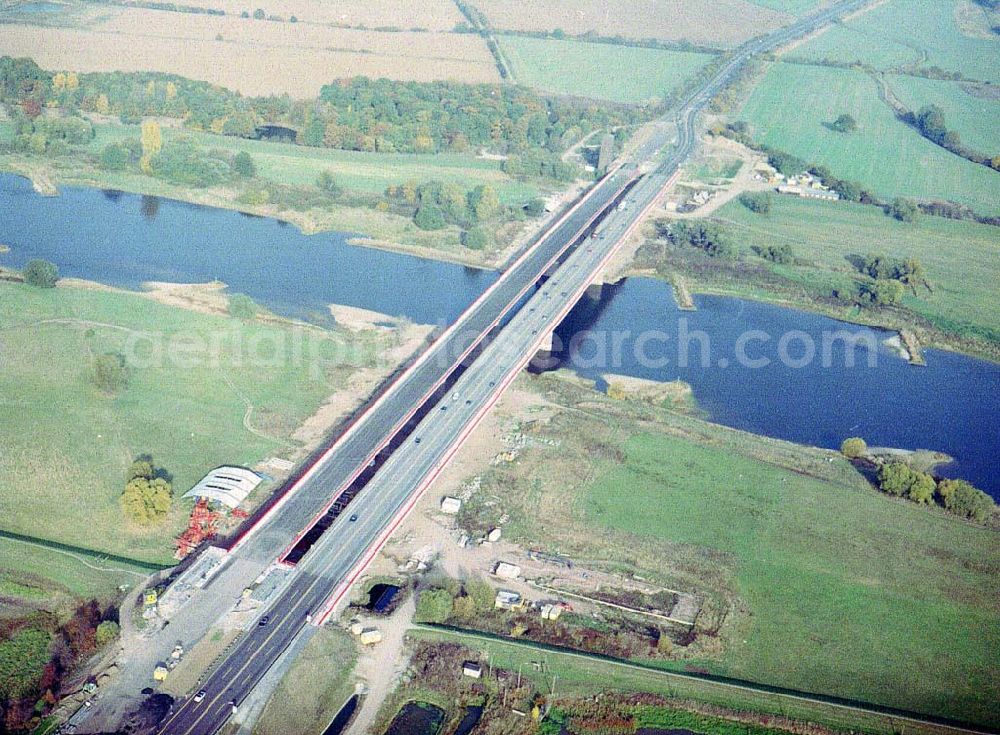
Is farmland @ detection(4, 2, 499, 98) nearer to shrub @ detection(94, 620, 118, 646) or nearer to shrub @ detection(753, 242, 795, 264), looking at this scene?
shrub @ detection(753, 242, 795, 264)

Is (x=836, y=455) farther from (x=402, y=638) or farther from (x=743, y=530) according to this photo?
(x=402, y=638)

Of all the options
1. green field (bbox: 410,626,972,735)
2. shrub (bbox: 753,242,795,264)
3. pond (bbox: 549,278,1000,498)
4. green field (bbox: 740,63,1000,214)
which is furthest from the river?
green field (bbox: 740,63,1000,214)

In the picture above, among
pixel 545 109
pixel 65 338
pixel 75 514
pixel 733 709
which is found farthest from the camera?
pixel 545 109

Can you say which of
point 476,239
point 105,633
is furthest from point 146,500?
point 476,239

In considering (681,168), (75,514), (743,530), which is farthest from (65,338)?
(681,168)

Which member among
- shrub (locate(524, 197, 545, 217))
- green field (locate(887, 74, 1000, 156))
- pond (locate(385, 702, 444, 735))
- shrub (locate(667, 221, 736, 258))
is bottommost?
pond (locate(385, 702, 444, 735))

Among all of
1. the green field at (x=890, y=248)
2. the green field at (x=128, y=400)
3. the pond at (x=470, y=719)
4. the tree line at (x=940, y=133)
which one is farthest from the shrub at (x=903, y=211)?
the pond at (x=470, y=719)
